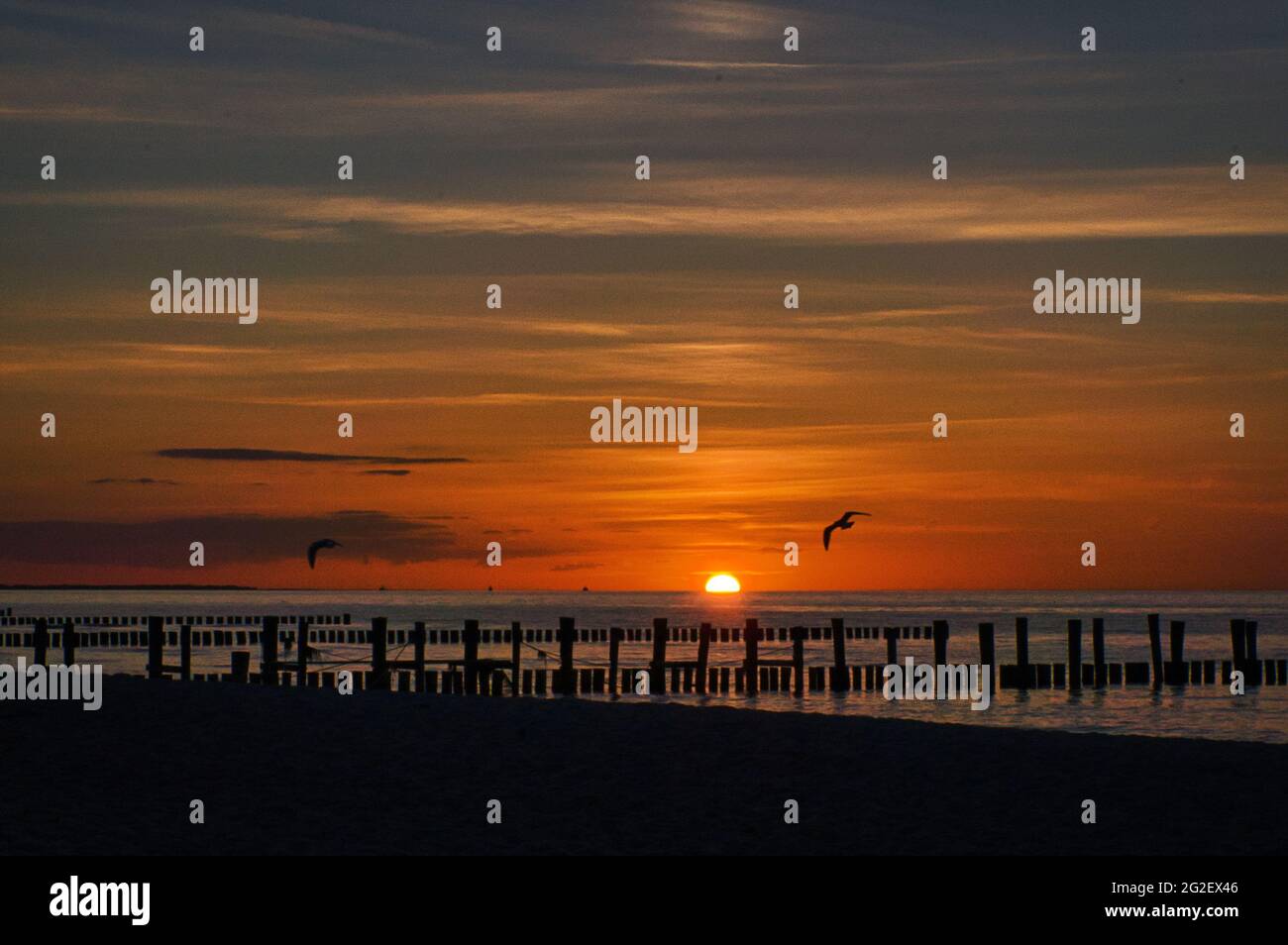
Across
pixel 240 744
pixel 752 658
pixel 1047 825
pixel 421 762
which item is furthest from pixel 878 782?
pixel 752 658

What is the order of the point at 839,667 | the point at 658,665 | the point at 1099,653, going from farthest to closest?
the point at 1099,653 → the point at 839,667 → the point at 658,665

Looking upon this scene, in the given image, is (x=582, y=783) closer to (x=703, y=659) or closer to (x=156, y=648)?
(x=156, y=648)

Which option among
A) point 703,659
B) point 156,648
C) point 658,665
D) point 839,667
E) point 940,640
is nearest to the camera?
point 156,648

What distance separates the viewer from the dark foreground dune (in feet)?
53.6

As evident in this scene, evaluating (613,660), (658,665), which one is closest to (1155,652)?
(658,665)

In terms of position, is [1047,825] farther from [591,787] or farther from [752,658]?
[752,658]

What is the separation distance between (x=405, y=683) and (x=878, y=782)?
2562 cm

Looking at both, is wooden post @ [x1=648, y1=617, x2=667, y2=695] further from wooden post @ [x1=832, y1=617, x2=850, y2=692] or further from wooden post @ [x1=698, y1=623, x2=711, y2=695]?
wooden post @ [x1=832, y1=617, x2=850, y2=692]

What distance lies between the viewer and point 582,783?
19.0 metres

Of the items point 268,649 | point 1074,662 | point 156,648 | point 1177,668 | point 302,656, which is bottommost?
point 1177,668

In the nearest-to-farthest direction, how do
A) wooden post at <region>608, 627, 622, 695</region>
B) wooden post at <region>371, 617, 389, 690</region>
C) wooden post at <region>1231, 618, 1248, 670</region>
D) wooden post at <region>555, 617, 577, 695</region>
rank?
wooden post at <region>371, 617, 389, 690</region>
wooden post at <region>555, 617, 577, 695</region>
wooden post at <region>608, 627, 622, 695</region>
wooden post at <region>1231, 618, 1248, 670</region>

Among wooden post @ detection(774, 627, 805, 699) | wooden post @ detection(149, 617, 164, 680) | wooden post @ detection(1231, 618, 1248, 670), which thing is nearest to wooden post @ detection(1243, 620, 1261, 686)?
wooden post @ detection(1231, 618, 1248, 670)

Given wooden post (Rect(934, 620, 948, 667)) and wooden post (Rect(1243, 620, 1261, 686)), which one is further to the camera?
wooden post (Rect(1243, 620, 1261, 686))

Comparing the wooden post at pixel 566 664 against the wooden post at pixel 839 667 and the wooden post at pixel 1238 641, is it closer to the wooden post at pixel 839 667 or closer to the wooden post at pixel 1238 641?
the wooden post at pixel 839 667
